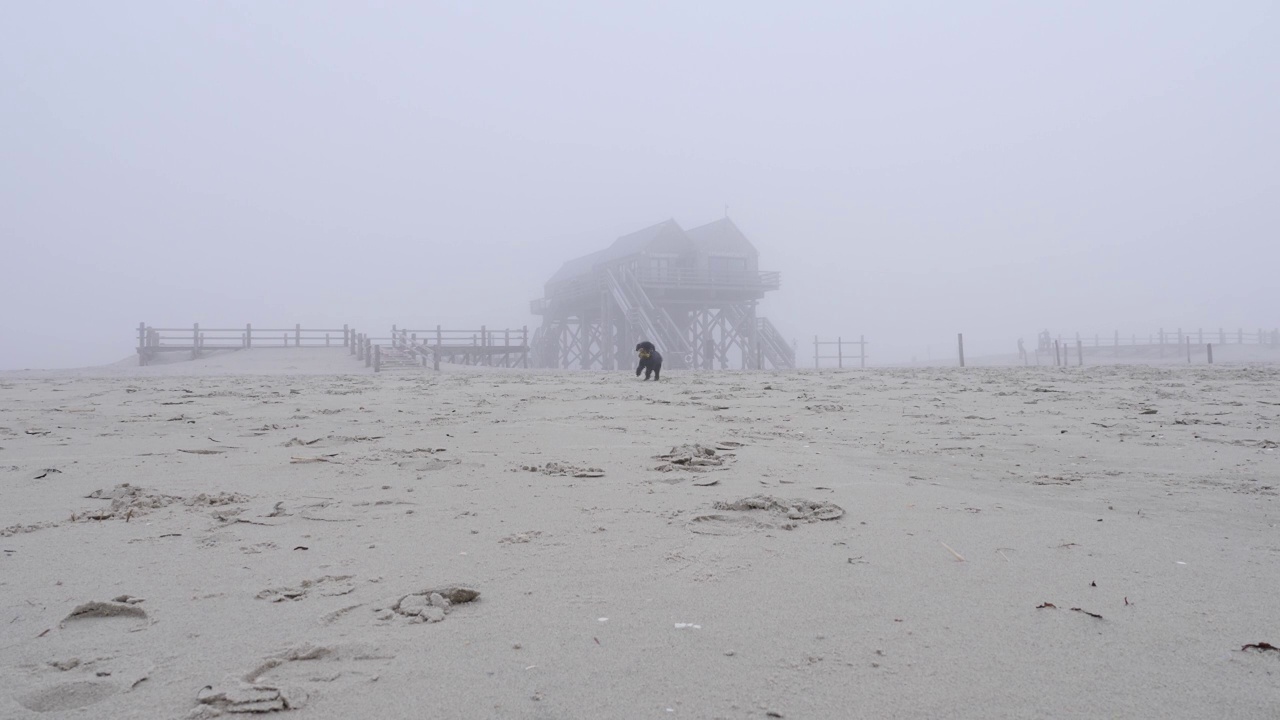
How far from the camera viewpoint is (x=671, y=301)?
124 ft

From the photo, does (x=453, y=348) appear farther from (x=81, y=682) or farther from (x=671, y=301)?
(x=81, y=682)

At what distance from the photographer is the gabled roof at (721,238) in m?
41.6

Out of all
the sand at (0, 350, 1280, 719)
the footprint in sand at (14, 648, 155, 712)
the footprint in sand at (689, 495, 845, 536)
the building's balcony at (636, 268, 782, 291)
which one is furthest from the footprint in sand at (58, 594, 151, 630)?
the building's balcony at (636, 268, 782, 291)

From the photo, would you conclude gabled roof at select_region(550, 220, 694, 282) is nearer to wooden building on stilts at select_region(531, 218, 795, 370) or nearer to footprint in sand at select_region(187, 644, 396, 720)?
wooden building on stilts at select_region(531, 218, 795, 370)

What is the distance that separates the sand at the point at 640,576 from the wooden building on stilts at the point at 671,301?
2760 centimetres

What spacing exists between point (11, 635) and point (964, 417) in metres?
6.32

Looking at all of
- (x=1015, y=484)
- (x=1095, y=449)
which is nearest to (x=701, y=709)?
(x=1015, y=484)

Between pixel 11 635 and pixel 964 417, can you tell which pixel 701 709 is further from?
pixel 964 417

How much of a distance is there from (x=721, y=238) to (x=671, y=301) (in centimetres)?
638

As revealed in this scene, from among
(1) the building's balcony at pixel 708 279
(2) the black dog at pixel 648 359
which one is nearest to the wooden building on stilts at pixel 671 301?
(1) the building's balcony at pixel 708 279

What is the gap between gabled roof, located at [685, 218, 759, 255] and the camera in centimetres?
4162

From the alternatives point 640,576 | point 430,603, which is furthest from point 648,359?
point 430,603

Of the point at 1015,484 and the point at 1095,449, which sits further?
the point at 1095,449

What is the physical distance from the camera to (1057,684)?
5.56 ft
